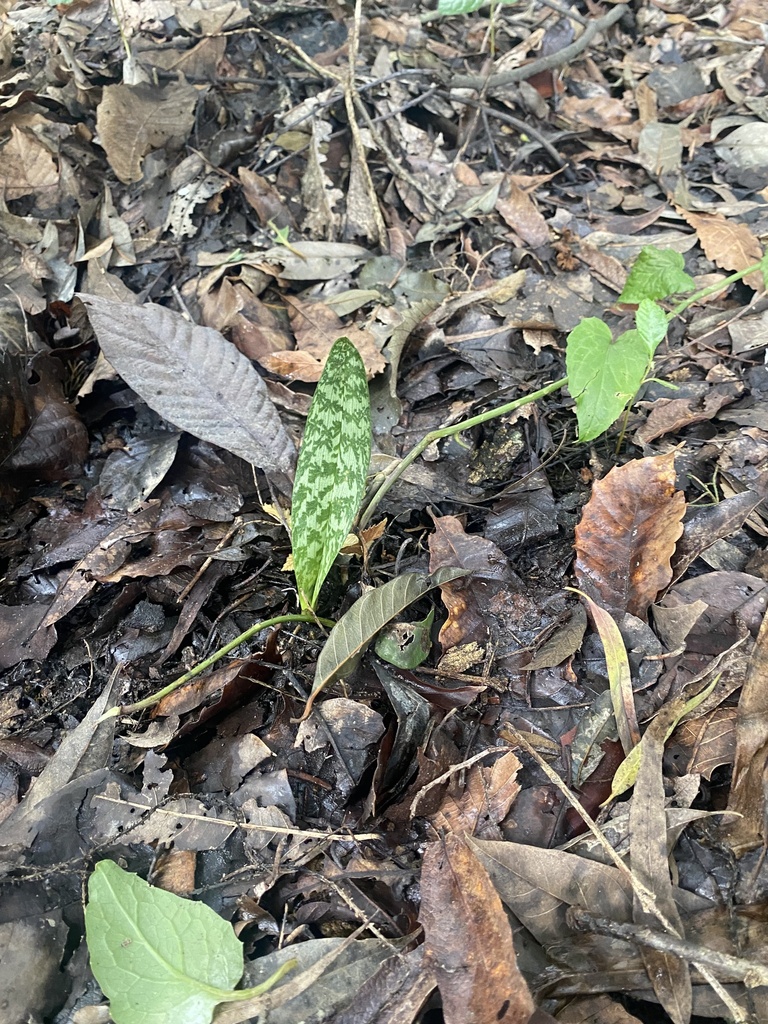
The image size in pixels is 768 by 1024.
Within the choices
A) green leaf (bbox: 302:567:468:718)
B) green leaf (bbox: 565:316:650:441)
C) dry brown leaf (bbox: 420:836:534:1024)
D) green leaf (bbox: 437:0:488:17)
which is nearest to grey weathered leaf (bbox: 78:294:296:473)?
green leaf (bbox: 302:567:468:718)

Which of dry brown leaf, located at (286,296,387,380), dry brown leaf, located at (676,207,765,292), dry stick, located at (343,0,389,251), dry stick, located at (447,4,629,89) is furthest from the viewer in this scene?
dry stick, located at (447,4,629,89)

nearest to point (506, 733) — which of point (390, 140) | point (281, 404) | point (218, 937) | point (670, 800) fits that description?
point (670, 800)

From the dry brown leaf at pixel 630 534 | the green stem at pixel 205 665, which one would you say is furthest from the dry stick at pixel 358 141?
the green stem at pixel 205 665

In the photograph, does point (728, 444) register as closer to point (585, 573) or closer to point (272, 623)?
point (585, 573)

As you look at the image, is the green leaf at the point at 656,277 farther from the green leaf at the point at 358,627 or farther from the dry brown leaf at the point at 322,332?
the green leaf at the point at 358,627

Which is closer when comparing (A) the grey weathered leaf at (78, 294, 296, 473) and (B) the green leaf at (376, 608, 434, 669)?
(B) the green leaf at (376, 608, 434, 669)

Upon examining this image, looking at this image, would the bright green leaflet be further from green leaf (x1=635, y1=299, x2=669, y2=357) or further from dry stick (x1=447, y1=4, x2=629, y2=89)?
dry stick (x1=447, y1=4, x2=629, y2=89)

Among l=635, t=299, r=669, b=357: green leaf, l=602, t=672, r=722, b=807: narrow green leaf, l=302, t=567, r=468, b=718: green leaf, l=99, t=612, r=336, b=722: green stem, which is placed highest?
l=635, t=299, r=669, b=357: green leaf
